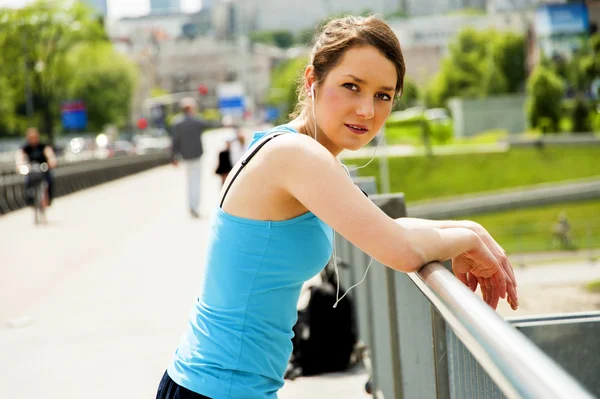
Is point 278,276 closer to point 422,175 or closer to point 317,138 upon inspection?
point 317,138

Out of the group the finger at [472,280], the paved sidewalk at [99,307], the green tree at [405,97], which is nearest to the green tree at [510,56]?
the paved sidewalk at [99,307]

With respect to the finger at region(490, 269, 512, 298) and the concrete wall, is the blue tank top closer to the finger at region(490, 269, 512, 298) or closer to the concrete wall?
the finger at region(490, 269, 512, 298)

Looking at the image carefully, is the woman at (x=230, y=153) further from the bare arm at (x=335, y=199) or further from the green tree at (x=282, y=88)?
the green tree at (x=282, y=88)

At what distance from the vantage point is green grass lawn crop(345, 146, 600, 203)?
52.1 m

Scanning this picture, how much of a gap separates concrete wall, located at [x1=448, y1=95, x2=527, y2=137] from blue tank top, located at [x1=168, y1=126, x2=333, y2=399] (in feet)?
235

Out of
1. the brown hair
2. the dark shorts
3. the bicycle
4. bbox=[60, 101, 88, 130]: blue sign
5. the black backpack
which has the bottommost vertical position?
bbox=[60, 101, 88, 130]: blue sign

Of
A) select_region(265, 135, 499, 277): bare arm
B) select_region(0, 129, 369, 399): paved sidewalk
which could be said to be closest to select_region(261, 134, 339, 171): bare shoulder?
select_region(265, 135, 499, 277): bare arm

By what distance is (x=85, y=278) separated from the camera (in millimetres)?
10336

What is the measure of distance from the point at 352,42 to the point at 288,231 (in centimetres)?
46

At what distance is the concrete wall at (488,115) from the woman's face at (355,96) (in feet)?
235

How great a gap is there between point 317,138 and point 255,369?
55cm

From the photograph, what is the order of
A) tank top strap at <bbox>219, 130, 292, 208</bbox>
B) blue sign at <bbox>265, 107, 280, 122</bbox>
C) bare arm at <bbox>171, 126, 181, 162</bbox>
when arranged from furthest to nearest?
1. blue sign at <bbox>265, 107, 280, 122</bbox>
2. bare arm at <bbox>171, 126, 181, 162</bbox>
3. tank top strap at <bbox>219, 130, 292, 208</bbox>

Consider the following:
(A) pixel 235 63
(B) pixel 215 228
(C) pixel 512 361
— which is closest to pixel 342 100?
(B) pixel 215 228

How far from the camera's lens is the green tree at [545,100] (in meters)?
59.6
